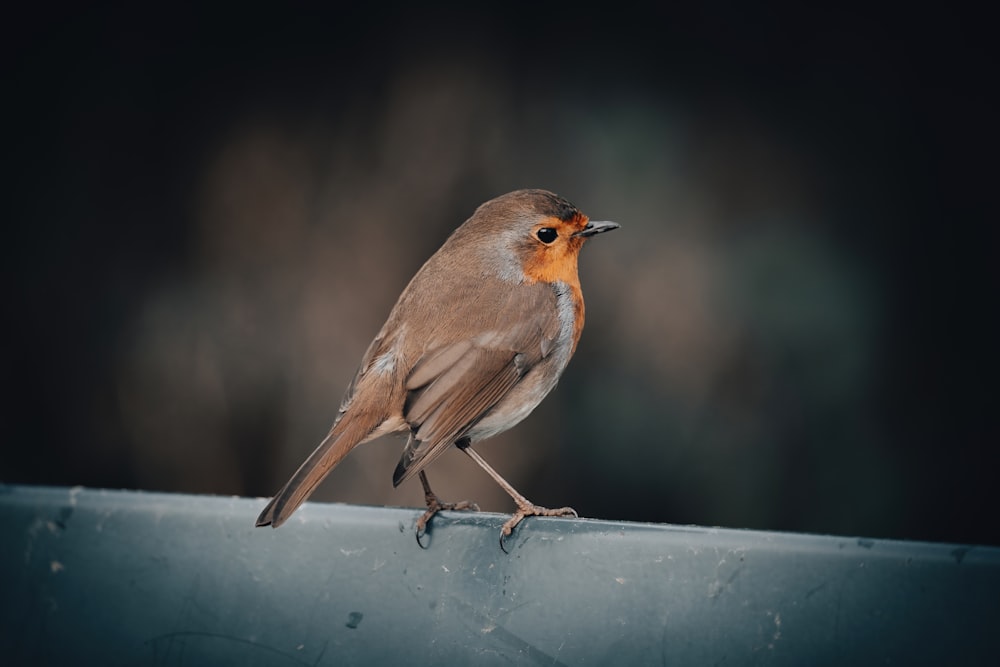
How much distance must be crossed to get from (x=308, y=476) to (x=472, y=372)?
51 centimetres

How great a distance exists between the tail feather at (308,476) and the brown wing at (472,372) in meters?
0.11

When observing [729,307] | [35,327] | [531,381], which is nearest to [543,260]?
[531,381]

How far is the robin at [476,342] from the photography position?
2148mm

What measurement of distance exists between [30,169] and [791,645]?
11.5 ft

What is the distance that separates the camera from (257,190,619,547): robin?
2148 mm

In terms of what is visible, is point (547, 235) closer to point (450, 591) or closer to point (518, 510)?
point (518, 510)

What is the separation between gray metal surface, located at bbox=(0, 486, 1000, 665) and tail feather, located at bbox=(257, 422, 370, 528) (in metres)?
0.04

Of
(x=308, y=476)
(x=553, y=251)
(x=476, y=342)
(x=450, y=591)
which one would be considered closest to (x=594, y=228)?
Result: (x=553, y=251)

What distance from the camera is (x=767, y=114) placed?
3.72m

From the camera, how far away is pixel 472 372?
224 centimetres

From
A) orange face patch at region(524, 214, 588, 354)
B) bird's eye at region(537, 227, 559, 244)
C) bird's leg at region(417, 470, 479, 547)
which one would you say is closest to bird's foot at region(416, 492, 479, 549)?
bird's leg at region(417, 470, 479, 547)

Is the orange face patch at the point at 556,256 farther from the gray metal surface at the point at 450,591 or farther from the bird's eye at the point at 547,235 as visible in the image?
the gray metal surface at the point at 450,591

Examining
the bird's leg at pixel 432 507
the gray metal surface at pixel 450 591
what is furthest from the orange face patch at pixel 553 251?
the gray metal surface at pixel 450 591

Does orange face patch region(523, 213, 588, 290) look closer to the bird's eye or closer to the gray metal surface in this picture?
the bird's eye
